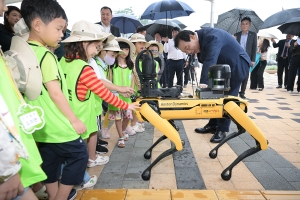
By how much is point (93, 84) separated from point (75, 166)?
Result: 625 mm

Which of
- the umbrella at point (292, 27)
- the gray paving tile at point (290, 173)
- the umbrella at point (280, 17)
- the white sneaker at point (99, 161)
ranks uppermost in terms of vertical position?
the umbrella at point (280, 17)

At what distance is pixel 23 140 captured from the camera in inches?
41.4

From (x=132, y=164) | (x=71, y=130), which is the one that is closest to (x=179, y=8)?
(x=132, y=164)

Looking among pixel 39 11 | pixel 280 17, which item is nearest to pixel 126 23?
pixel 280 17

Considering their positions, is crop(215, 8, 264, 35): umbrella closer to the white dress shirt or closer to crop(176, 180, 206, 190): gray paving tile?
the white dress shirt

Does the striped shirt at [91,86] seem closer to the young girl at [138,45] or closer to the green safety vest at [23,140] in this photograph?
the green safety vest at [23,140]

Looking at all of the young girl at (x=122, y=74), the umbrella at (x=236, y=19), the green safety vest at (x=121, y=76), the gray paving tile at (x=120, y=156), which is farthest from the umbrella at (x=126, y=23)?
the gray paving tile at (x=120, y=156)

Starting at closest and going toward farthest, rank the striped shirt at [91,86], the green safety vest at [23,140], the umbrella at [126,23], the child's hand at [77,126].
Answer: the green safety vest at [23,140] → the child's hand at [77,126] → the striped shirt at [91,86] → the umbrella at [126,23]

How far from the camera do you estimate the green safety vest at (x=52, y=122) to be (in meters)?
1.47

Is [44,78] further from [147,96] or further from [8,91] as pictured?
[147,96]

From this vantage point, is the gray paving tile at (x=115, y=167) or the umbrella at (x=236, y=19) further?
the umbrella at (x=236, y=19)

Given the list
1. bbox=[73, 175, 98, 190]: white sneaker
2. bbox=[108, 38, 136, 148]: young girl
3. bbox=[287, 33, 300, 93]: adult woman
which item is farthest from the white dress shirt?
bbox=[73, 175, 98, 190]: white sneaker

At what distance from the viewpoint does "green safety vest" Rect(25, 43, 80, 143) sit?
1466mm

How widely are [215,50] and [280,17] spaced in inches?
245
